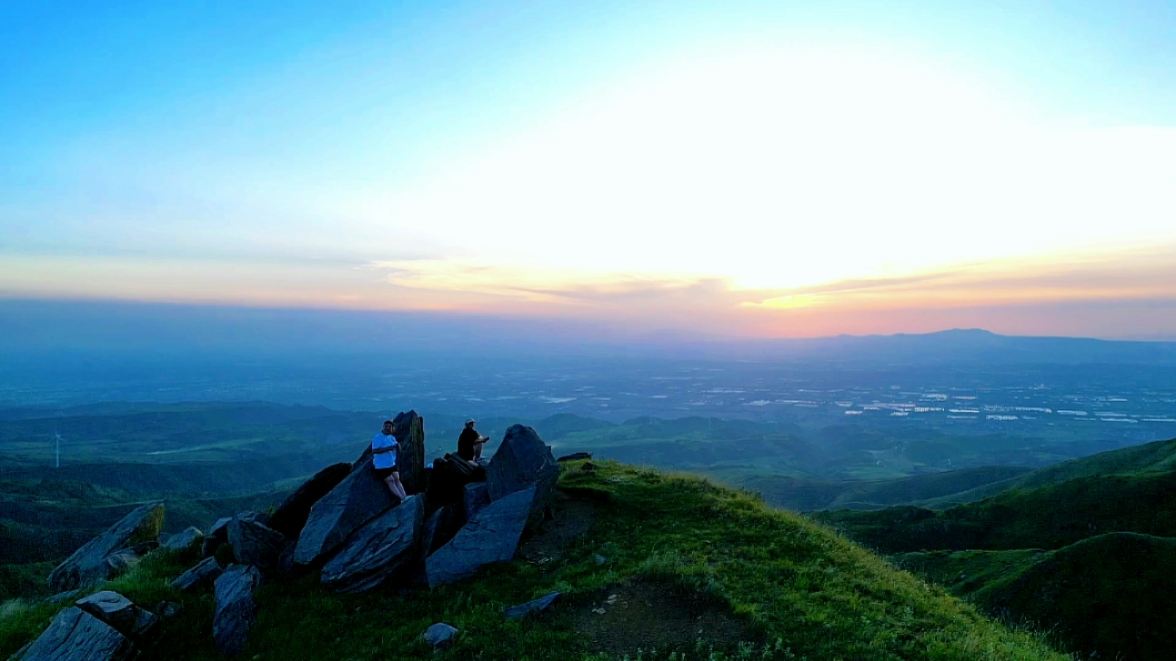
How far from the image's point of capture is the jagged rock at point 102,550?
27.0 meters

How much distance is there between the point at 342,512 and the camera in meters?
22.2

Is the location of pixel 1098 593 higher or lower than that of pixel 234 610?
lower

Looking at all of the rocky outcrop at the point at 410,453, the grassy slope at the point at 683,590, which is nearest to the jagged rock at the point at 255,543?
the grassy slope at the point at 683,590

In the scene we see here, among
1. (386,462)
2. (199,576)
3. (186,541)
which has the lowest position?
(186,541)

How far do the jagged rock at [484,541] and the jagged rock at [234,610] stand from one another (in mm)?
5744

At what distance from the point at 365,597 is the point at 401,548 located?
1.92 meters

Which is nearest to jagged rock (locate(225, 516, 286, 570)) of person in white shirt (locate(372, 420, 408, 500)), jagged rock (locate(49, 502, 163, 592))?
person in white shirt (locate(372, 420, 408, 500))

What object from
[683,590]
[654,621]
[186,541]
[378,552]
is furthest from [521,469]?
[186,541]

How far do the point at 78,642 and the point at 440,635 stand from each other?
10562 mm

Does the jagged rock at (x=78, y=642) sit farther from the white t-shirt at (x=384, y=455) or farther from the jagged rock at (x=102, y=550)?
the jagged rock at (x=102, y=550)

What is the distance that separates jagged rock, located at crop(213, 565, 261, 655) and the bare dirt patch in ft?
35.0

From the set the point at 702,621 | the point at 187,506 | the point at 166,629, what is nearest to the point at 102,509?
the point at 187,506

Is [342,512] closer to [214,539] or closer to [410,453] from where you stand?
[410,453]

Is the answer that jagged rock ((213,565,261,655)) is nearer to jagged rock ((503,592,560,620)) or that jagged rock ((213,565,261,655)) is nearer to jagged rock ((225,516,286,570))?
jagged rock ((225,516,286,570))
